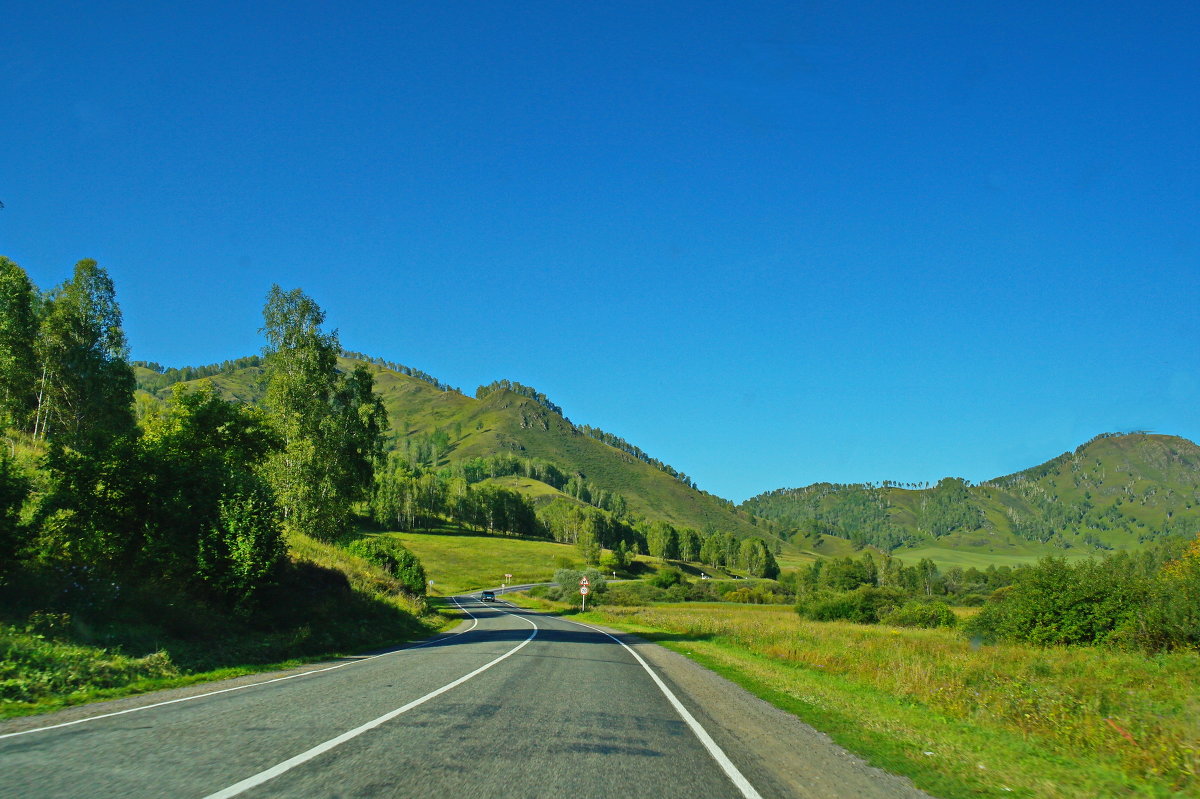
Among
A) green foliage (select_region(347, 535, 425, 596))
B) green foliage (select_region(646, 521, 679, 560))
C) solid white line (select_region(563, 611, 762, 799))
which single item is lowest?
solid white line (select_region(563, 611, 762, 799))

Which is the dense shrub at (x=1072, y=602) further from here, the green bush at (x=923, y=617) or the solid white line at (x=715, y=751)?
the solid white line at (x=715, y=751)

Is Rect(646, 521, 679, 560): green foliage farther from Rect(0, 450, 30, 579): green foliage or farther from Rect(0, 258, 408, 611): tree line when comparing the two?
Rect(0, 450, 30, 579): green foliage

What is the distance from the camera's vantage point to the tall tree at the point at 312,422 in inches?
1489

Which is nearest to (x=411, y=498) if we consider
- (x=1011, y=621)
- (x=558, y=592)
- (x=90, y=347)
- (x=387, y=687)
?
(x=558, y=592)

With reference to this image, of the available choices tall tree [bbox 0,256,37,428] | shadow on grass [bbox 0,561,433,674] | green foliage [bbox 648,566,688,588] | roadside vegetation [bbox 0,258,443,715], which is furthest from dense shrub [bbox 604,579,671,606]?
shadow on grass [bbox 0,561,433,674]

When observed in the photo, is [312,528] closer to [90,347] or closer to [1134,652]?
[90,347]

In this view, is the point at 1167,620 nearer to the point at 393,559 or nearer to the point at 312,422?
the point at 312,422

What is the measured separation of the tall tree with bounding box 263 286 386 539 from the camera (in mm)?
37812

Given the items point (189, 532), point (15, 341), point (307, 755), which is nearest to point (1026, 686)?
point (307, 755)

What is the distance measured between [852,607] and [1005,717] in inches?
2554

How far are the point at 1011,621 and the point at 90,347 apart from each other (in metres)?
58.8

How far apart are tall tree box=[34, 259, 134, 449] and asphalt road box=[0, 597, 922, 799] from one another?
40570 millimetres

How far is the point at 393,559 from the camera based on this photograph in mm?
55188

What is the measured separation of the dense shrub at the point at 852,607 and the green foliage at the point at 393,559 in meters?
40.7
